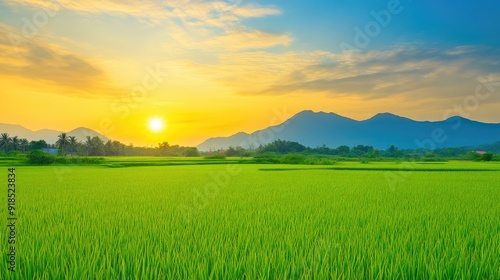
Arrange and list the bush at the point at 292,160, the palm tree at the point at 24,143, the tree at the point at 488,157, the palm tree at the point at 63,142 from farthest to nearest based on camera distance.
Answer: the palm tree at the point at 24,143, the palm tree at the point at 63,142, the tree at the point at 488,157, the bush at the point at 292,160

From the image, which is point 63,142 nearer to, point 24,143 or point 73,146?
point 73,146

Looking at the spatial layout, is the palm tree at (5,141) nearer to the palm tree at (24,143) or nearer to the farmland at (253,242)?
the palm tree at (24,143)

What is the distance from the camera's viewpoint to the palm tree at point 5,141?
237ft

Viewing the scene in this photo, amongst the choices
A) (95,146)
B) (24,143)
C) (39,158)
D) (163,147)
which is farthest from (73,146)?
(39,158)

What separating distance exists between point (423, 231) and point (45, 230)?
5.27 meters

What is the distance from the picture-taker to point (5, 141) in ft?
238

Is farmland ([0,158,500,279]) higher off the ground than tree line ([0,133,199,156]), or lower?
lower

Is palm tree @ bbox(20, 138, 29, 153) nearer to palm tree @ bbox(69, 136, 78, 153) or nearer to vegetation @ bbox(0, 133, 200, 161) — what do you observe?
vegetation @ bbox(0, 133, 200, 161)

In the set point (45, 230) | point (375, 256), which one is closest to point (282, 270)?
point (375, 256)

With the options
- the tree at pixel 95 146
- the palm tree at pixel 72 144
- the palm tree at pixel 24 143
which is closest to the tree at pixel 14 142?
the palm tree at pixel 24 143

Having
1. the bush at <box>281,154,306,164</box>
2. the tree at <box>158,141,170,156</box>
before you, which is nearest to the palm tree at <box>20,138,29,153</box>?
the tree at <box>158,141,170,156</box>

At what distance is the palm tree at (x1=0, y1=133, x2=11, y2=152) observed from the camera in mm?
72137

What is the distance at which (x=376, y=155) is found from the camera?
58.8 metres

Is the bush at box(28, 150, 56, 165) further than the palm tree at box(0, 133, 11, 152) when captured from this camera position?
No
